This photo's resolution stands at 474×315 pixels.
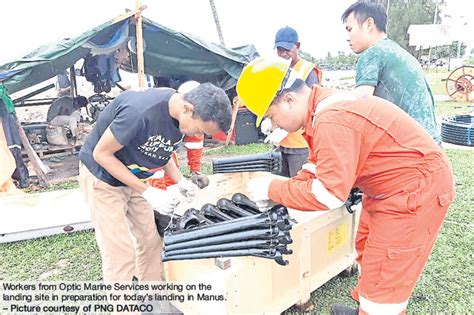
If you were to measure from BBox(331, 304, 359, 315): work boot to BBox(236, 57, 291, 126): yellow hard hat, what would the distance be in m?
1.37

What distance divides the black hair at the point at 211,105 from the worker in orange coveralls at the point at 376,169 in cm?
26

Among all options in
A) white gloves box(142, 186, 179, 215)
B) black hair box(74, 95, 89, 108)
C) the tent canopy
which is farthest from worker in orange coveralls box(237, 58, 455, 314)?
black hair box(74, 95, 89, 108)

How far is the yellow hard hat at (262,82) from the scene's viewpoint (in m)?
1.50

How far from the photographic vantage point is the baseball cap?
10.5 ft

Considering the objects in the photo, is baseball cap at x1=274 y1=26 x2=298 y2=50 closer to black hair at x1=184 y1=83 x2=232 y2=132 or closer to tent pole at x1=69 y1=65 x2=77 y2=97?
black hair at x1=184 y1=83 x2=232 y2=132

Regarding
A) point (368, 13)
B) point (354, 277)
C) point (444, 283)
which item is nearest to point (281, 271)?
point (354, 277)

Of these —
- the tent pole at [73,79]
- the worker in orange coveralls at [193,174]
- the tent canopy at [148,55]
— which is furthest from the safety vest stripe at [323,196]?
the tent pole at [73,79]

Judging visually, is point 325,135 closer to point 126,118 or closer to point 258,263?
point 258,263

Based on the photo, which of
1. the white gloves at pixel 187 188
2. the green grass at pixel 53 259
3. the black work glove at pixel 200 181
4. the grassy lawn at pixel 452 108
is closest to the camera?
the white gloves at pixel 187 188

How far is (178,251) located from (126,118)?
0.73 m

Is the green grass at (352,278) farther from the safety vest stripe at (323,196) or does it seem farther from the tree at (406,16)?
the tree at (406,16)

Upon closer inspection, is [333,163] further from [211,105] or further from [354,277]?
[354,277]

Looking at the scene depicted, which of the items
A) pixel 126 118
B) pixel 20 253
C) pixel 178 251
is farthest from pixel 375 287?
pixel 20 253

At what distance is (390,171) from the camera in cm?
154
